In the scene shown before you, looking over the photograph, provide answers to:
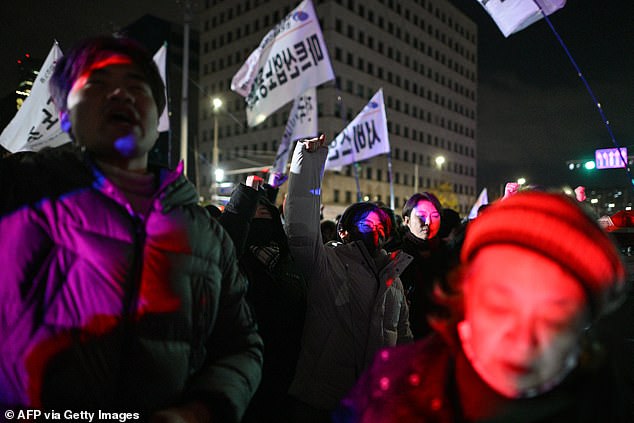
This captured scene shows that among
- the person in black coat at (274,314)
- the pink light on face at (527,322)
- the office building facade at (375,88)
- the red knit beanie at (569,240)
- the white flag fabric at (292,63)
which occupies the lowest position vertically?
the person in black coat at (274,314)

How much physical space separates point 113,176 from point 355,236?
81.5 inches

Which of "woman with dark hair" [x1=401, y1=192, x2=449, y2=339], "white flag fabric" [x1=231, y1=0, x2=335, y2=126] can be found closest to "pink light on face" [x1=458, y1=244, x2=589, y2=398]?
"woman with dark hair" [x1=401, y1=192, x2=449, y2=339]

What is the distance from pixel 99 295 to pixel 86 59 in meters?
0.77

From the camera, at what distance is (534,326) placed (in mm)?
1155

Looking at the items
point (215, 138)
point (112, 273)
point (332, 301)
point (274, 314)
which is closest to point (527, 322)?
point (112, 273)

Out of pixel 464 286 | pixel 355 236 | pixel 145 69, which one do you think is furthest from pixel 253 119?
pixel 464 286

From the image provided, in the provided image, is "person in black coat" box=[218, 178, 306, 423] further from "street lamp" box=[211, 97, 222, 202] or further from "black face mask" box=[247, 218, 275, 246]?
"street lamp" box=[211, 97, 222, 202]

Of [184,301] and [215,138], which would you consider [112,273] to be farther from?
[215,138]

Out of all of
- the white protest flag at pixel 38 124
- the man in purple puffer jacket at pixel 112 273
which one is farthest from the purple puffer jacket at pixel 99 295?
the white protest flag at pixel 38 124

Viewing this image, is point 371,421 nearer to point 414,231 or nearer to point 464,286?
point 464,286

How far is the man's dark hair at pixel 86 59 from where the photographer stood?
1.56 metres

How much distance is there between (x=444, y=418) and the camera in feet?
4.23

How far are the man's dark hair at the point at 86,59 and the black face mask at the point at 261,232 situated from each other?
1.89 m

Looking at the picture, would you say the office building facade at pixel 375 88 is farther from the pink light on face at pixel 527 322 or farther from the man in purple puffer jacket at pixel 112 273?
the pink light on face at pixel 527 322
